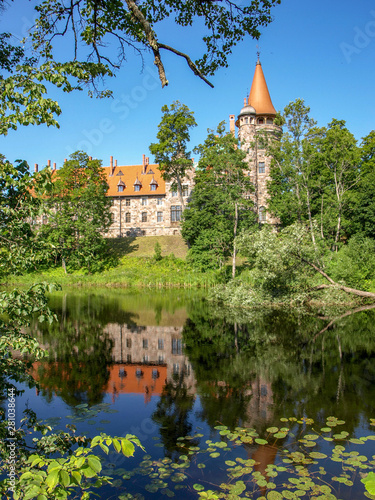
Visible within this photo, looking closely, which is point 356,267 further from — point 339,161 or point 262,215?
point 262,215

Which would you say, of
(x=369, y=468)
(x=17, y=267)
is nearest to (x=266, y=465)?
(x=369, y=468)

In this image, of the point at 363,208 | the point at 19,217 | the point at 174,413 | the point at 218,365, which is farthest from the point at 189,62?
the point at 363,208

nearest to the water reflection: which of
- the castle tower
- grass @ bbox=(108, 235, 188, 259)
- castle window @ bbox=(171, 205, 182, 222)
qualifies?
grass @ bbox=(108, 235, 188, 259)

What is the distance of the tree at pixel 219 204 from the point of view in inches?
1328

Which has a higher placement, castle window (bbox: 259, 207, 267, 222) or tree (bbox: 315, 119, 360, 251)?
tree (bbox: 315, 119, 360, 251)

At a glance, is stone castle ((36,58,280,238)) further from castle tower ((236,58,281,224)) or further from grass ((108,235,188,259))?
grass ((108,235,188,259))

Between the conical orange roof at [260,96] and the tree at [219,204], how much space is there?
13028 mm

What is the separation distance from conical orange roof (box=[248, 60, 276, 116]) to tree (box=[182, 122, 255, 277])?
1303 cm

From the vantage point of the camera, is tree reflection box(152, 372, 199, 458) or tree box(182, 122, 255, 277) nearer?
tree reflection box(152, 372, 199, 458)

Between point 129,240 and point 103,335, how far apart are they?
3594 cm

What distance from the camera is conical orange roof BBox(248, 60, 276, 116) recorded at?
1881 inches

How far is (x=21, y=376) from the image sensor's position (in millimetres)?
4938

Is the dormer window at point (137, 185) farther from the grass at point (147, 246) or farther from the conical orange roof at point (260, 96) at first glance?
the conical orange roof at point (260, 96)

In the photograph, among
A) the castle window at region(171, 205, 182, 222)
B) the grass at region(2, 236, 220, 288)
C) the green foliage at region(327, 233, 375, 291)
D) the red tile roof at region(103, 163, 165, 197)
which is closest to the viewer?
the green foliage at region(327, 233, 375, 291)
